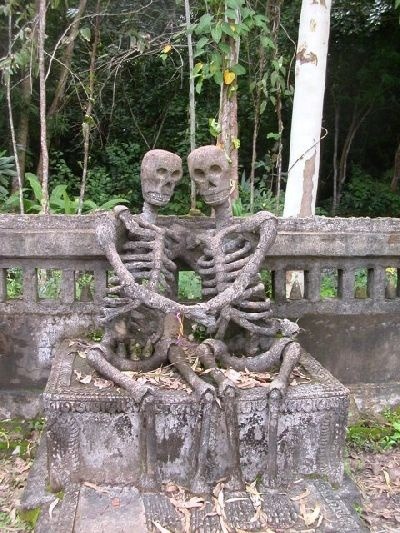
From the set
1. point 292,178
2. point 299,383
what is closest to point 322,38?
point 292,178

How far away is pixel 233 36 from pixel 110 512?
394 cm

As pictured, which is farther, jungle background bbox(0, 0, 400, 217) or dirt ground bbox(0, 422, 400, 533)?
jungle background bbox(0, 0, 400, 217)

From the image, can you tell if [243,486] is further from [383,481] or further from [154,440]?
[383,481]

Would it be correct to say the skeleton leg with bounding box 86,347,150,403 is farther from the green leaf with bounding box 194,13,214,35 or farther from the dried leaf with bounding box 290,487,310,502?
the green leaf with bounding box 194,13,214,35

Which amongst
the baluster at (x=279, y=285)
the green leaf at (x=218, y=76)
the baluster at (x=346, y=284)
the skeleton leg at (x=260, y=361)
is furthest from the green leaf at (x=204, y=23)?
the skeleton leg at (x=260, y=361)

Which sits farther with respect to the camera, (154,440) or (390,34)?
(390,34)

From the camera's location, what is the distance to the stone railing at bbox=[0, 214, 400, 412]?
409 centimetres

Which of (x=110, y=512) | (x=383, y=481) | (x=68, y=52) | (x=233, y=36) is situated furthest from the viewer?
(x=68, y=52)

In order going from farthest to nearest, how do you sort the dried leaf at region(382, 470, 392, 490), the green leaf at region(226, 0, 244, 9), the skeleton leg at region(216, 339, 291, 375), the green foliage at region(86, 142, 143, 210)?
the green foliage at region(86, 142, 143, 210), the green leaf at region(226, 0, 244, 9), the dried leaf at region(382, 470, 392, 490), the skeleton leg at region(216, 339, 291, 375)

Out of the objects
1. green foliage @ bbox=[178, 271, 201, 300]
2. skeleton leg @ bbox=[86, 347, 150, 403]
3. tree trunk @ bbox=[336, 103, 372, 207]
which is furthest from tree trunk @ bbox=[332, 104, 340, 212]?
skeleton leg @ bbox=[86, 347, 150, 403]

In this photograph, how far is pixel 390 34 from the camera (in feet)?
41.0

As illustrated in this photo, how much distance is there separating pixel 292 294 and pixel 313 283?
0.19 m

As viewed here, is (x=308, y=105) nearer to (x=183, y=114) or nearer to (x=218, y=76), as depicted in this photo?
(x=218, y=76)

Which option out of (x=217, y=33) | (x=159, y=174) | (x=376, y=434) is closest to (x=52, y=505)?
(x=159, y=174)
